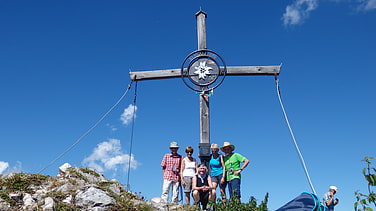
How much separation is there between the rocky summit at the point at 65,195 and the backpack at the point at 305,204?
3089 mm

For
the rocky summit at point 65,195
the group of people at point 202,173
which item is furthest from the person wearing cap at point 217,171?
the rocky summit at point 65,195

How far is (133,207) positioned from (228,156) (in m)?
2.85

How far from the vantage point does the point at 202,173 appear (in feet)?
29.5

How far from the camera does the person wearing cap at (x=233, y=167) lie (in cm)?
895

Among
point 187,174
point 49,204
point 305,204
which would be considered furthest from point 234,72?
point 49,204

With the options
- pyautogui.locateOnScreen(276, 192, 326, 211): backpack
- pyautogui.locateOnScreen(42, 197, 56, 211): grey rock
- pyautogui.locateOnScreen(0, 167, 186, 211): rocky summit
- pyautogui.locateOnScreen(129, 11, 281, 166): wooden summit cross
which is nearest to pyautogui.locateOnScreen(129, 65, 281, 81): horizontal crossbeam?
pyautogui.locateOnScreen(129, 11, 281, 166): wooden summit cross

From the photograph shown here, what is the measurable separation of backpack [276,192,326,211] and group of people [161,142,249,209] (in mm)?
3140

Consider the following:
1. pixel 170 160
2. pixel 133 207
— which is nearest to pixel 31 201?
pixel 133 207

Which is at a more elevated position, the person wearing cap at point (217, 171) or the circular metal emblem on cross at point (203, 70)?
the circular metal emblem on cross at point (203, 70)

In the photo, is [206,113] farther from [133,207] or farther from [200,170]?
[133,207]

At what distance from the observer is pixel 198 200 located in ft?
29.2

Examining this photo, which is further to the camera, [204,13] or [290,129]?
[204,13]

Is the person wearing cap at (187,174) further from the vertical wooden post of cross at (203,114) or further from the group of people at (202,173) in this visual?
the vertical wooden post of cross at (203,114)

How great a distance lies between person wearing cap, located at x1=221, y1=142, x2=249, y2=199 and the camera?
895cm
